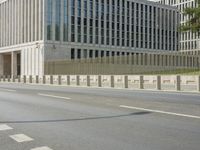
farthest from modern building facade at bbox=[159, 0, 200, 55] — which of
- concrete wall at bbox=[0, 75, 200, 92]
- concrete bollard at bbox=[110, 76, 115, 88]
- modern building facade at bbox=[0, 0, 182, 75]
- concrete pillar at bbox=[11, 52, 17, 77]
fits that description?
concrete bollard at bbox=[110, 76, 115, 88]

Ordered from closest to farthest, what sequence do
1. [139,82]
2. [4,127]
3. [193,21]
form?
[4,127]
[139,82]
[193,21]

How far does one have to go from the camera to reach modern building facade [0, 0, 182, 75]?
77.7 metres

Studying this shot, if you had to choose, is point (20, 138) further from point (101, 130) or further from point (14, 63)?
point (14, 63)

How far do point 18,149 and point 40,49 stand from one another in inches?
2814

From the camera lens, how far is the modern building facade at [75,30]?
255 feet

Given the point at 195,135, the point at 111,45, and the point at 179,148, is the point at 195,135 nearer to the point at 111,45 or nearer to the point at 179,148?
the point at 179,148

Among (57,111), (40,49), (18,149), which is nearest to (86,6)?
(40,49)

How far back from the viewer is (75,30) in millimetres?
81812

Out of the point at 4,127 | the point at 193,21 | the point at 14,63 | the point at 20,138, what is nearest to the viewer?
the point at 20,138

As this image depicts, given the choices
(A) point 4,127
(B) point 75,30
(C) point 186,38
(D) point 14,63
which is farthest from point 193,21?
(C) point 186,38

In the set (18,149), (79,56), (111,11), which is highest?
(111,11)

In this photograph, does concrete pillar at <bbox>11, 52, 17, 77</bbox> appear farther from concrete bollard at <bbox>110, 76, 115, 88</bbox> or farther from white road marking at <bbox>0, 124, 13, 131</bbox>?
white road marking at <bbox>0, 124, 13, 131</bbox>

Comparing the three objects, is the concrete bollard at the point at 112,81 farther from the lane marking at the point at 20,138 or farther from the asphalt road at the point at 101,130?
the lane marking at the point at 20,138

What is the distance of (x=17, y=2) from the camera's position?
87438 mm
